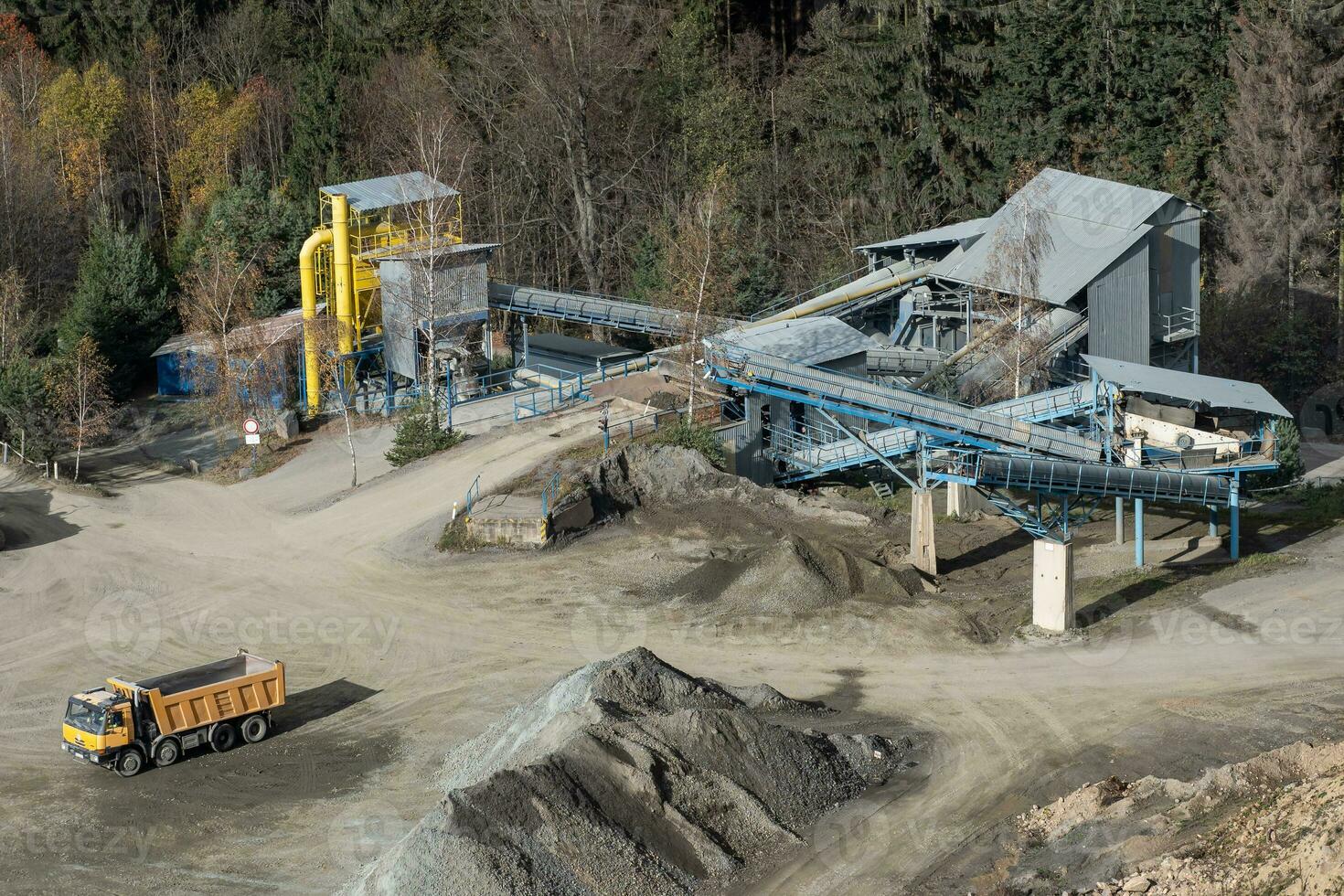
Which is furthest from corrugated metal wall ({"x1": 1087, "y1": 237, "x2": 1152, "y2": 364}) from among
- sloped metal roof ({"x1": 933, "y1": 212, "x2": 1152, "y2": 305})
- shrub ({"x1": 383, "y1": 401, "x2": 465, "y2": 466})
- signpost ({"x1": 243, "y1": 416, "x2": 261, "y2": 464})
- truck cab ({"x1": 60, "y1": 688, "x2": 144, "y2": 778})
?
truck cab ({"x1": 60, "y1": 688, "x2": 144, "y2": 778})

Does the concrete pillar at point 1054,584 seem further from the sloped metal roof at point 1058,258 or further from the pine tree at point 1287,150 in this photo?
the pine tree at point 1287,150

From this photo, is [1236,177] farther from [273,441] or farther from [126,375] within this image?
[126,375]

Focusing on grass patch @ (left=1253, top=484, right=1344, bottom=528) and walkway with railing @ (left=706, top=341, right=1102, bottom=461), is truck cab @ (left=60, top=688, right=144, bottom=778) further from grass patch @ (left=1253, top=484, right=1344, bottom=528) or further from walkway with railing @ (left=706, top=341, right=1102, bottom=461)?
grass patch @ (left=1253, top=484, right=1344, bottom=528)

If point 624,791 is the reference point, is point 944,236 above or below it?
above

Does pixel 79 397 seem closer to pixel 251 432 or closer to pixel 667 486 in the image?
pixel 251 432

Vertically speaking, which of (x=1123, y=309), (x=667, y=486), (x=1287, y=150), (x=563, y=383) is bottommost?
(x=667, y=486)

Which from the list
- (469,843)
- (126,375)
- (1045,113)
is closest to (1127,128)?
(1045,113)

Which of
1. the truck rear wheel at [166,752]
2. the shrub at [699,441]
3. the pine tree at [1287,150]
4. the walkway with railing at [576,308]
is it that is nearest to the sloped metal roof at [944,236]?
the walkway with railing at [576,308]

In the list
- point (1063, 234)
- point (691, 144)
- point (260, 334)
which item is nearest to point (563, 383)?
point (260, 334)

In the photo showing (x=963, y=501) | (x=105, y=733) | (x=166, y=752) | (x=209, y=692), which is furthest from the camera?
(x=963, y=501)
